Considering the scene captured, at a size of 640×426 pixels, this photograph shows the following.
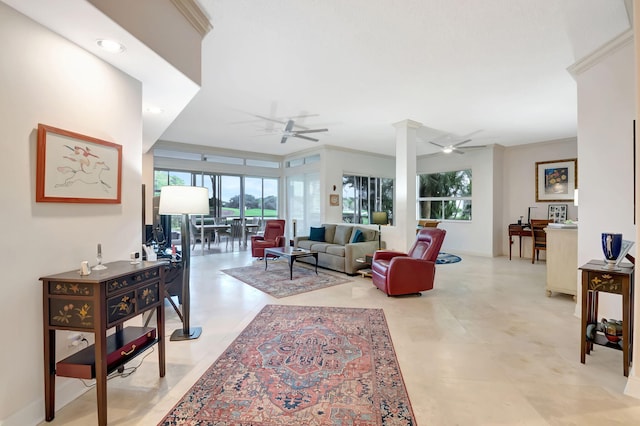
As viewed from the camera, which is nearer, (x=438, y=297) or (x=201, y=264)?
(x=438, y=297)

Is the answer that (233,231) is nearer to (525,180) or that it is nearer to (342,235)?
(342,235)

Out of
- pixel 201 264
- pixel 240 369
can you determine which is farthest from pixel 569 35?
pixel 201 264

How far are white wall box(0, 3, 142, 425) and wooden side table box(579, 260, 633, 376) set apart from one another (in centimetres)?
377

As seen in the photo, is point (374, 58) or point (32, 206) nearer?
point (32, 206)

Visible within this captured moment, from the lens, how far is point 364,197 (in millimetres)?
8953

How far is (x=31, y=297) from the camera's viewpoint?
172 centimetres

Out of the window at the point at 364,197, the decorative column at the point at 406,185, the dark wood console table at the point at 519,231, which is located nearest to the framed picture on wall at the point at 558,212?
the dark wood console table at the point at 519,231

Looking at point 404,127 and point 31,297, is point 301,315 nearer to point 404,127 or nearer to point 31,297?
point 31,297

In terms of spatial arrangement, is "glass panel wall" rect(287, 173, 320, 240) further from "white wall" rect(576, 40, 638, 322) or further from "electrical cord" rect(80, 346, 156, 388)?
"electrical cord" rect(80, 346, 156, 388)

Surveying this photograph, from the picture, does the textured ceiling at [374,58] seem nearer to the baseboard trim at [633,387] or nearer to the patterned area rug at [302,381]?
the patterned area rug at [302,381]

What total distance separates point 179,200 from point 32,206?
1080mm

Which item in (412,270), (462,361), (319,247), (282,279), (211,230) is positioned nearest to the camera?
(462,361)

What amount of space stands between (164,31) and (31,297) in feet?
6.58

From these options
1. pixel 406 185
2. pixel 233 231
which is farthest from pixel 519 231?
pixel 233 231
